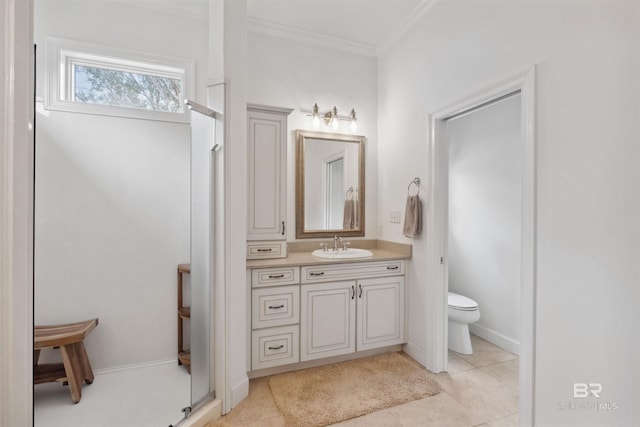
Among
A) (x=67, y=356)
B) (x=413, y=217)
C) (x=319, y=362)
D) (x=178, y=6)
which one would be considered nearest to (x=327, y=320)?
(x=319, y=362)

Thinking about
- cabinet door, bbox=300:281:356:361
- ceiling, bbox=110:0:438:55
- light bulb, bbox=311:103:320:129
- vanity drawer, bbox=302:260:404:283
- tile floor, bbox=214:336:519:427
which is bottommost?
tile floor, bbox=214:336:519:427

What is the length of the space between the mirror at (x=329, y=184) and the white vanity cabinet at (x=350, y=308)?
1.86 feet

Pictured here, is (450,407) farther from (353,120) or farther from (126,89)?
(126,89)

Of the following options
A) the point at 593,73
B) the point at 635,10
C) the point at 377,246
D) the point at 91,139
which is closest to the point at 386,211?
the point at 377,246

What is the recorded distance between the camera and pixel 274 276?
2.19m

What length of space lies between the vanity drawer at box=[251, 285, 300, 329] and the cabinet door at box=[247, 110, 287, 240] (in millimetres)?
447

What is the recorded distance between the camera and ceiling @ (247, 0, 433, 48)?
237 cm

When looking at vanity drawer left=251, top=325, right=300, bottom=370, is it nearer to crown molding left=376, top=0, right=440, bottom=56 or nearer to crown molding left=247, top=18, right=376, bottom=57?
crown molding left=247, top=18, right=376, bottom=57

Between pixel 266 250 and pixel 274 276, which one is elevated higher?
pixel 266 250

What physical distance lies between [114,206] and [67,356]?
3.21 ft

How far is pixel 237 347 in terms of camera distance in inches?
73.7

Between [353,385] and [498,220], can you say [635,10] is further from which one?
[353,385]

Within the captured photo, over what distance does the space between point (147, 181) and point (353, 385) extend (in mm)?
2162
